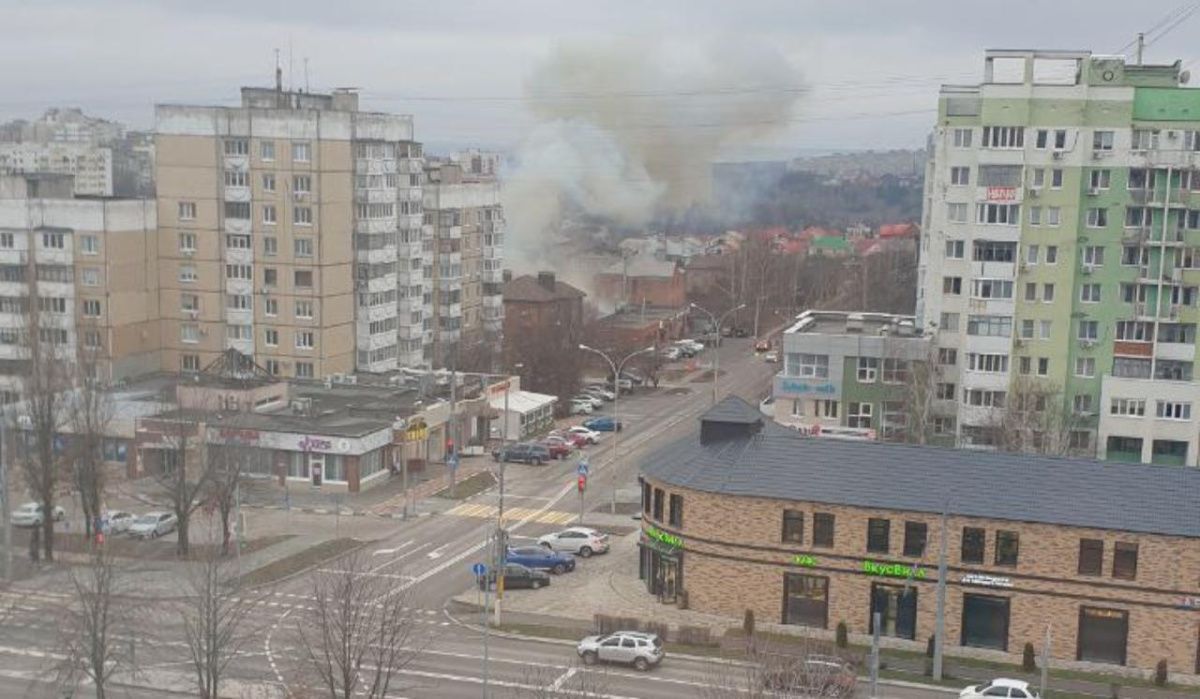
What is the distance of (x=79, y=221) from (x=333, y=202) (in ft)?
43.3

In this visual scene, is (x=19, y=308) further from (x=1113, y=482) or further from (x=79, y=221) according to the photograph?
(x=1113, y=482)

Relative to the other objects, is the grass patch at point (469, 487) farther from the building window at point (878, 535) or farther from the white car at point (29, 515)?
the building window at point (878, 535)

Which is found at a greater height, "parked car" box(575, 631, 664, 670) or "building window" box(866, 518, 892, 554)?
"building window" box(866, 518, 892, 554)

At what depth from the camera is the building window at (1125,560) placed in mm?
33844

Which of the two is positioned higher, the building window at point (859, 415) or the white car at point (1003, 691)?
the building window at point (859, 415)

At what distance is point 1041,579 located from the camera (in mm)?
34562

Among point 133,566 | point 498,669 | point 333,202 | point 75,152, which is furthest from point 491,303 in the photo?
point 75,152

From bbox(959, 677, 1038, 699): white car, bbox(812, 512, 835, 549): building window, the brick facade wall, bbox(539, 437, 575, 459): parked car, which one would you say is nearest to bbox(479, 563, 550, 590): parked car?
the brick facade wall

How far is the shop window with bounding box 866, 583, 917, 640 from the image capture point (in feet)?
117

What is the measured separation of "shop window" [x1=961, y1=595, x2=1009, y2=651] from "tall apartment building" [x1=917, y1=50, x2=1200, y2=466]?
23.6m

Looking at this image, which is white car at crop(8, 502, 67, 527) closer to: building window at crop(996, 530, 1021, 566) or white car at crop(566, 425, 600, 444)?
white car at crop(566, 425, 600, 444)

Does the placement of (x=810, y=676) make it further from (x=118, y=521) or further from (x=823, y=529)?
(x=118, y=521)

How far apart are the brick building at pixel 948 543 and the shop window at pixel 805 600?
1.6 inches

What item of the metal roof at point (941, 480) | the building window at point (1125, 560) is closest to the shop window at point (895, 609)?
the metal roof at point (941, 480)
